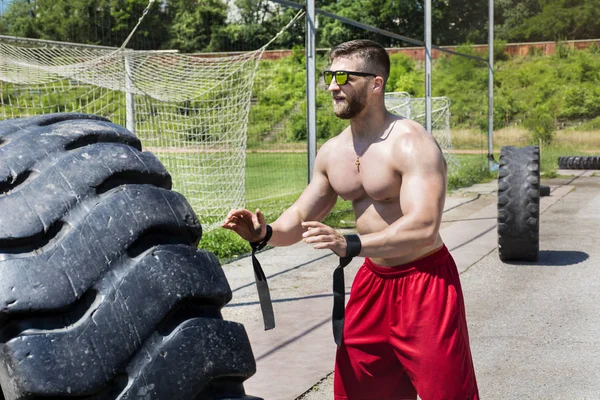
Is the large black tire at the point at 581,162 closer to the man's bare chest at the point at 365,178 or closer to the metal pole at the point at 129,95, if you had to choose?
the metal pole at the point at 129,95

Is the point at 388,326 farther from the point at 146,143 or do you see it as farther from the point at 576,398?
the point at 146,143

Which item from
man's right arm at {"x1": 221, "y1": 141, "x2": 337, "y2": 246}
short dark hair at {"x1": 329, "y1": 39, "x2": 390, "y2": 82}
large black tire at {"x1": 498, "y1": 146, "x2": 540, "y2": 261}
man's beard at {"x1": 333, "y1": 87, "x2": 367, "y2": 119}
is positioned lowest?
large black tire at {"x1": 498, "y1": 146, "x2": 540, "y2": 261}

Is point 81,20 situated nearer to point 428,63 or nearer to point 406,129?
point 406,129

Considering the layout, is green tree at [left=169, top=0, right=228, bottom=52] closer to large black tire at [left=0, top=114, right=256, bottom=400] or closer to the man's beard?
the man's beard

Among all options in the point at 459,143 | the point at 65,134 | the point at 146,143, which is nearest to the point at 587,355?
the point at 65,134

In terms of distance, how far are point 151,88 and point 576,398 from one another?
253 inches

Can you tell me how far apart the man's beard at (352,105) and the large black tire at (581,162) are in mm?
18881

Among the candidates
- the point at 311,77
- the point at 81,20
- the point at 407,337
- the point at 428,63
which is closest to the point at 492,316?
the point at 407,337

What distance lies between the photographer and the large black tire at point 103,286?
5.63ft

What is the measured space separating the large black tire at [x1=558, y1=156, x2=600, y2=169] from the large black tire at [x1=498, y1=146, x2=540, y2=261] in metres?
13.2

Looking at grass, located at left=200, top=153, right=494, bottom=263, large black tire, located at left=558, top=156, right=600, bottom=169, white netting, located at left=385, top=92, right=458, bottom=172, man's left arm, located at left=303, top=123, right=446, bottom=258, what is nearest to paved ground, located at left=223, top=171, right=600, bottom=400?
grass, located at left=200, top=153, right=494, bottom=263

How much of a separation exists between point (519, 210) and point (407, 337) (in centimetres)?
525

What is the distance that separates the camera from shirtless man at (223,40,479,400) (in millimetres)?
3217

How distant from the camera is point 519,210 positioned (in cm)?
827
